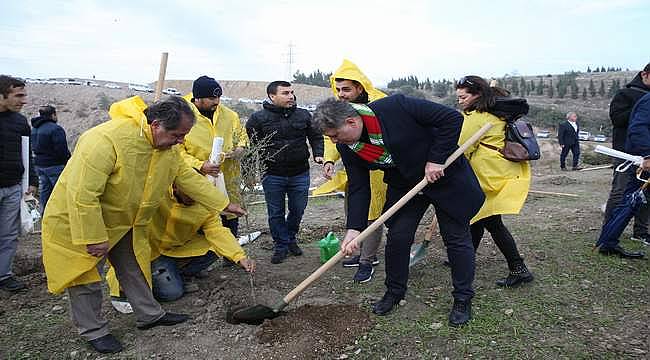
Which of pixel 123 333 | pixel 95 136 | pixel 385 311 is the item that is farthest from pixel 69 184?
pixel 385 311

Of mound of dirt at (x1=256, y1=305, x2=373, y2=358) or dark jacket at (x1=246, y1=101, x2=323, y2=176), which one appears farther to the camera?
dark jacket at (x1=246, y1=101, x2=323, y2=176)

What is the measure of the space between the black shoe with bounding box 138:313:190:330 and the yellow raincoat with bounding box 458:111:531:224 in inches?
94.9

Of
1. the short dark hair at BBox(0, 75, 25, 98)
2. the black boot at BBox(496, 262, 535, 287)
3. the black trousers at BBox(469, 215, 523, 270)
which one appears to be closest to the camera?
the black trousers at BBox(469, 215, 523, 270)

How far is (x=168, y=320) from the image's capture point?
352 centimetres

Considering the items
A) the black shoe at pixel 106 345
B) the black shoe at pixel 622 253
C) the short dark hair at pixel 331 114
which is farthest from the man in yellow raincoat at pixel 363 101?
the black shoe at pixel 622 253

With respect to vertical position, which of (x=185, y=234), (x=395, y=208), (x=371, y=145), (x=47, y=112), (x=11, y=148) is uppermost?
(x=47, y=112)

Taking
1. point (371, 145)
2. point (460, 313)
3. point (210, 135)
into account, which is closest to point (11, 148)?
point (210, 135)

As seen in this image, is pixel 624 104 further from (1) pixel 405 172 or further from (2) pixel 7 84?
(2) pixel 7 84

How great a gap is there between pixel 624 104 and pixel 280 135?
3.54 m

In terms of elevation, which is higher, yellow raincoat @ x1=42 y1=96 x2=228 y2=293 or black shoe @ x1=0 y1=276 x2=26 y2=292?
yellow raincoat @ x1=42 y1=96 x2=228 y2=293

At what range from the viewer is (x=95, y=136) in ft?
9.44

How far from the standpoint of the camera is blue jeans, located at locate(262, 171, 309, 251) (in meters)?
4.81

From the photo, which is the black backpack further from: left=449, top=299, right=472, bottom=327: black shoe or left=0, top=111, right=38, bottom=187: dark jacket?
left=0, top=111, right=38, bottom=187: dark jacket

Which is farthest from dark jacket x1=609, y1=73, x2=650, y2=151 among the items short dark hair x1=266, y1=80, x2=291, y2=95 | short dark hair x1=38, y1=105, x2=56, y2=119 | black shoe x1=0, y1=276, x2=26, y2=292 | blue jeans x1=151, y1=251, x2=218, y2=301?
short dark hair x1=38, y1=105, x2=56, y2=119
